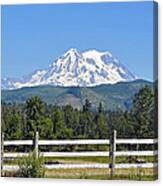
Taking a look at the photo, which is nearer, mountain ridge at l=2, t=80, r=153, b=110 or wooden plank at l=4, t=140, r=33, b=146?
mountain ridge at l=2, t=80, r=153, b=110

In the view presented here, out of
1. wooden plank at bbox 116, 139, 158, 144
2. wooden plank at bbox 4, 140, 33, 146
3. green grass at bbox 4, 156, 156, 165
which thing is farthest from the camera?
wooden plank at bbox 4, 140, 33, 146

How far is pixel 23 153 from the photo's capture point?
425 centimetres

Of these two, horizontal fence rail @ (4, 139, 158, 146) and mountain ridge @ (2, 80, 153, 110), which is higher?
mountain ridge @ (2, 80, 153, 110)

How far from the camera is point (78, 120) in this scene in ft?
13.6

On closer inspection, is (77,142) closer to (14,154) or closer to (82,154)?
(82,154)

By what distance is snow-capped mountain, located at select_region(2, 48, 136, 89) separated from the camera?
4.13 meters

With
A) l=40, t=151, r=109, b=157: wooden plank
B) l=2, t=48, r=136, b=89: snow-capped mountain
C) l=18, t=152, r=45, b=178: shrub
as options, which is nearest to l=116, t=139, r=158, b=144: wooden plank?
l=40, t=151, r=109, b=157: wooden plank

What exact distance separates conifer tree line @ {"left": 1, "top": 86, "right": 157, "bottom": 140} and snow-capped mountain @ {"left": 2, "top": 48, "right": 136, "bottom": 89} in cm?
11

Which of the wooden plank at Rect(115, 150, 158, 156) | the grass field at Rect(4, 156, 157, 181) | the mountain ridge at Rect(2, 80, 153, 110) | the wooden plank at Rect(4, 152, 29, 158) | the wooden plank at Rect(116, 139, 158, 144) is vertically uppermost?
the mountain ridge at Rect(2, 80, 153, 110)

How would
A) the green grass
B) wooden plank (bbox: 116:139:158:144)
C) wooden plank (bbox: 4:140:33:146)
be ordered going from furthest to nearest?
wooden plank (bbox: 4:140:33:146), the green grass, wooden plank (bbox: 116:139:158:144)

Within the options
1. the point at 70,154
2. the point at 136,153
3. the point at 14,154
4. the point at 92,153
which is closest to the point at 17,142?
the point at 14,154

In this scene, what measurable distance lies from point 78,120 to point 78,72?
0.26 metres

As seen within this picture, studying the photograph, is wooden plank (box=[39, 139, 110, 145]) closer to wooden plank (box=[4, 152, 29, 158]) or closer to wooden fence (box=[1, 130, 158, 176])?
wooden fence (box=[1, 130, 158, 176])

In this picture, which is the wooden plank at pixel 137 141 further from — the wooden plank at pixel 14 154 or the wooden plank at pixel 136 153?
the wooden plank at pixel 14 154
